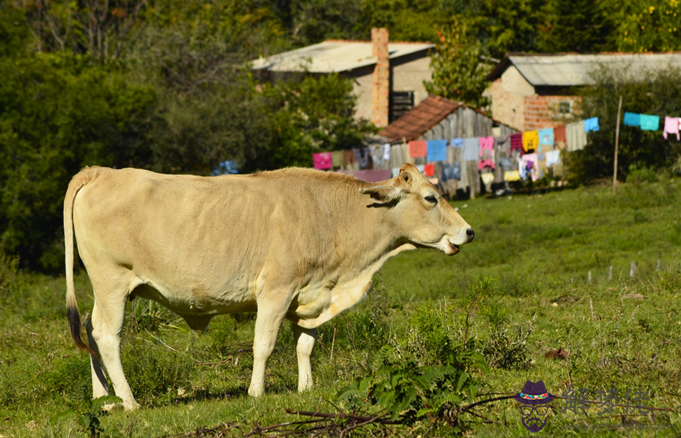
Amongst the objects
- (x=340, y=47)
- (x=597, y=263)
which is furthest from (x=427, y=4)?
(x=597, y=263)

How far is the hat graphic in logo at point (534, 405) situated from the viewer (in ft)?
17.2

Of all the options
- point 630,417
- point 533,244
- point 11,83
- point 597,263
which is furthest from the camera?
point 11,83

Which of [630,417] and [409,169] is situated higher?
Answer: [409,169]

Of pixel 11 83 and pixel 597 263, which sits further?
pixel 11 83

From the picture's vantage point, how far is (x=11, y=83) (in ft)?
78.6

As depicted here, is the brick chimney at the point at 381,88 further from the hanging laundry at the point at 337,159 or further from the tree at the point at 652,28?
the tree at the point at 652,28

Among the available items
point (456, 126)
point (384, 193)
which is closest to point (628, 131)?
point (456, 126)

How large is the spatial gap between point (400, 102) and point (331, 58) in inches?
159

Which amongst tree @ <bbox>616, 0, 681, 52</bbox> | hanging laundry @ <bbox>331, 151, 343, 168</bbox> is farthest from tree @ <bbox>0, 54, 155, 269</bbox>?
tree @ <bbox>616, 0, 681, 52</bbox>

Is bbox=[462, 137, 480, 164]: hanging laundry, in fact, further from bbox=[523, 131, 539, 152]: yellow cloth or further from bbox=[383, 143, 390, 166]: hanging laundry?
bbox=[383, 143, 390, 166]: hanging laundry

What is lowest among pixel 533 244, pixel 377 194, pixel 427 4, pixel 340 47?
pixel 533 244

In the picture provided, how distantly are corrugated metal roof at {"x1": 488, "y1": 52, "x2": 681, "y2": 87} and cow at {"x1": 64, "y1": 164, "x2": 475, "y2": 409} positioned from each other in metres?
25.6

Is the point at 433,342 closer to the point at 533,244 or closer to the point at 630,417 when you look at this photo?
the point at 630,417

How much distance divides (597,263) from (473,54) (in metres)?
22.7
